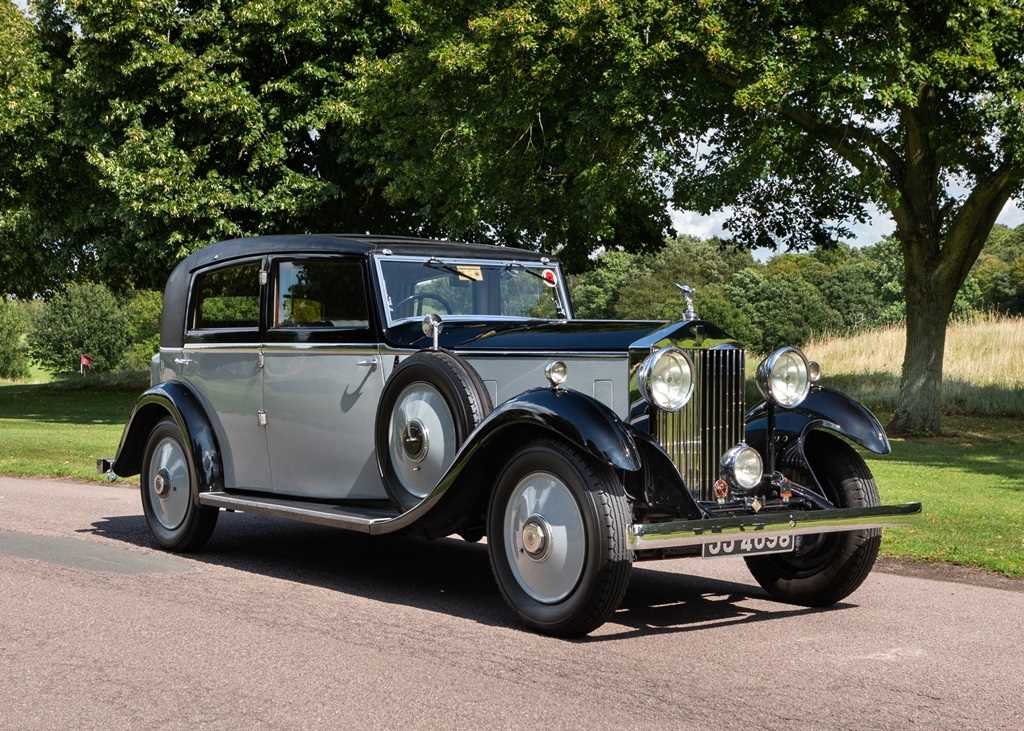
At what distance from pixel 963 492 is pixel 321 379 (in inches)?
299

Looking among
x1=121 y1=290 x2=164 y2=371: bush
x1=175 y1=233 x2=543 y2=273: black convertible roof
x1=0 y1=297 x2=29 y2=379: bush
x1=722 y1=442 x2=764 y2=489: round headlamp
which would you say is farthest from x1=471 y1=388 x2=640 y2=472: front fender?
x1=0 y1=297 x2=29 y2=379: bush

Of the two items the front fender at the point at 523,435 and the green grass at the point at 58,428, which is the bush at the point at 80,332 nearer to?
the green grass at the point at 58,428

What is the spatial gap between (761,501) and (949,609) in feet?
4.04

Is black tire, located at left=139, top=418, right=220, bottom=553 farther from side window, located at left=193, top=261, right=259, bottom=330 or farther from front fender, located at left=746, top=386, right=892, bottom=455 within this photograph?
front fender, located at left=746, top=386, right=892, bottom=455

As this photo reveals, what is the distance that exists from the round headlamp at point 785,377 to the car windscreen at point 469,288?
204cm

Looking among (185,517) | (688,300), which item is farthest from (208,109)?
(688,300)

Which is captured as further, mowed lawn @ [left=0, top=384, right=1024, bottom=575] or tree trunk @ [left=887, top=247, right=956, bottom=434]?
tree trunk @ [left=887, top=247, right=956, bottom=434]

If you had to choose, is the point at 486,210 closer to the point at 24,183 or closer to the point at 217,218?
the point at 217,218

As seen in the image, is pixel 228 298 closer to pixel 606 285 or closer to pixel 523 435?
pixel 523 435

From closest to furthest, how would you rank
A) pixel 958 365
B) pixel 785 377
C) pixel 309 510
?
1. pixel 785 377
2. pixel 309 510
3. pixel 958 365

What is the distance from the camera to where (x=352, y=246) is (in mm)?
8039

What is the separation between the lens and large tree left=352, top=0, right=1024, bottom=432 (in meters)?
17.2

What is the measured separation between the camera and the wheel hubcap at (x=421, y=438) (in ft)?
22.9

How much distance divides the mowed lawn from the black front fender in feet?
15.3
